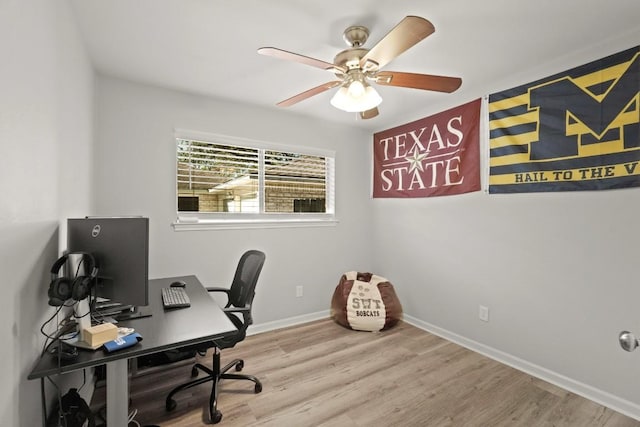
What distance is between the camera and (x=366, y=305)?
10.7 ft

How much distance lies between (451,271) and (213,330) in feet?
8.05

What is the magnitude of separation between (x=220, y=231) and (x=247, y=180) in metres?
0.63

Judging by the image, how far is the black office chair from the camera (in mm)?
1952

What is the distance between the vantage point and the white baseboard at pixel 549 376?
197 centimetres

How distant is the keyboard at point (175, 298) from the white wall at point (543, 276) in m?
2.46

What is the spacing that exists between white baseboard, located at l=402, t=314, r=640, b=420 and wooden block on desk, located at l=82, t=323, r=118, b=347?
288cm

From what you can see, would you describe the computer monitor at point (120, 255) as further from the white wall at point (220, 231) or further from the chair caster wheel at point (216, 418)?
the white wall at point (220, 231)

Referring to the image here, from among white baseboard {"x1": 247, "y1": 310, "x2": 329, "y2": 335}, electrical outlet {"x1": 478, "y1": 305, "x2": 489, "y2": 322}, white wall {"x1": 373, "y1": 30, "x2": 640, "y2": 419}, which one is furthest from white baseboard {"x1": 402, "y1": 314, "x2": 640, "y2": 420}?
white baseboard {"x1": 247, "y1": 310, "x2": 329, "y2": 335}

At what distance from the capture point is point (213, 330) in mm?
1438

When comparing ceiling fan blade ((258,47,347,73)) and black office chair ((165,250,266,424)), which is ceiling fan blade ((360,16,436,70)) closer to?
ceiling fan blade ((258,47,347,73))

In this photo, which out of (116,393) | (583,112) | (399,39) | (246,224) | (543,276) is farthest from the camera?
(246,224)

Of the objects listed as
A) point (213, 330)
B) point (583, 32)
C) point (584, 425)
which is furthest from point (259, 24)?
point (584, 425)

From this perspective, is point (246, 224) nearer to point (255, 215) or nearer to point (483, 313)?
point (255, 215)

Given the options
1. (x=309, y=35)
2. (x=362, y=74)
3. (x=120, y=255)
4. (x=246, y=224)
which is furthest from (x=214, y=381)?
(x=309, y=35)
